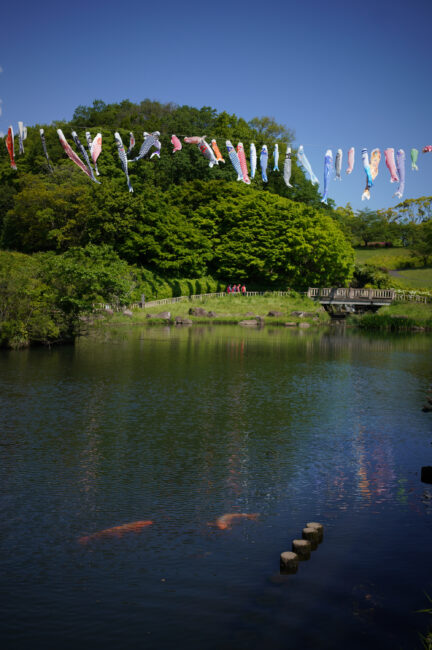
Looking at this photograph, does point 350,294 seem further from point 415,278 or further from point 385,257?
point 385,257

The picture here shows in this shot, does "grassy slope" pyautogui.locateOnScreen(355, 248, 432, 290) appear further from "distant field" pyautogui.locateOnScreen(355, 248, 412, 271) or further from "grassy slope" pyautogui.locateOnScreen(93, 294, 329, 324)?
"grassy slope" pyautogui.locateOnScreen(93, 294, 329, 324)

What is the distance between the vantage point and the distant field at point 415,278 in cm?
9249

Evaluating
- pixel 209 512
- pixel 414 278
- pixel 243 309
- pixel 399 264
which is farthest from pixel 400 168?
pixel 399 264

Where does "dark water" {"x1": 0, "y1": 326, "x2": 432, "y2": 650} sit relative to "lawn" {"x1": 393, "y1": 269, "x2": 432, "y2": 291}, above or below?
below

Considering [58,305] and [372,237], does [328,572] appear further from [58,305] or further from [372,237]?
[372,237]

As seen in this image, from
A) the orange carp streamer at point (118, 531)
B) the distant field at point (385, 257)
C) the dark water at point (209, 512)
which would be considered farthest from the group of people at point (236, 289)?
the orange carp streamer at point (118, 531)

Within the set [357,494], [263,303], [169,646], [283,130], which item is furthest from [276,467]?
[283,130]

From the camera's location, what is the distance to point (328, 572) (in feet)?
35.0

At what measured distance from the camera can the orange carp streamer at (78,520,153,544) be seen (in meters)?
11.7

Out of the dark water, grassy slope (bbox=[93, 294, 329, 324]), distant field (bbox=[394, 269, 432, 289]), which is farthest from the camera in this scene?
distant field (bbox=[394, 269, 432, 289])

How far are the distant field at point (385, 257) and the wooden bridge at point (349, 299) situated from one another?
28.5 meters

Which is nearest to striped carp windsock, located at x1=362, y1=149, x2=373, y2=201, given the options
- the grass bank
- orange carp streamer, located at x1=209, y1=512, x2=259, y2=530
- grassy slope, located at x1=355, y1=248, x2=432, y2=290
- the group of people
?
orange carp streamer, located at x1=209, y1=512, x2=259, y2=530

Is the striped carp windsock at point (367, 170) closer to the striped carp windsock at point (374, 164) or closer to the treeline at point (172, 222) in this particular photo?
the striped carp windsock at point (374, 164)

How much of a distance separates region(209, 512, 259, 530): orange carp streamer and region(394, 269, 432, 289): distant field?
259 feet
